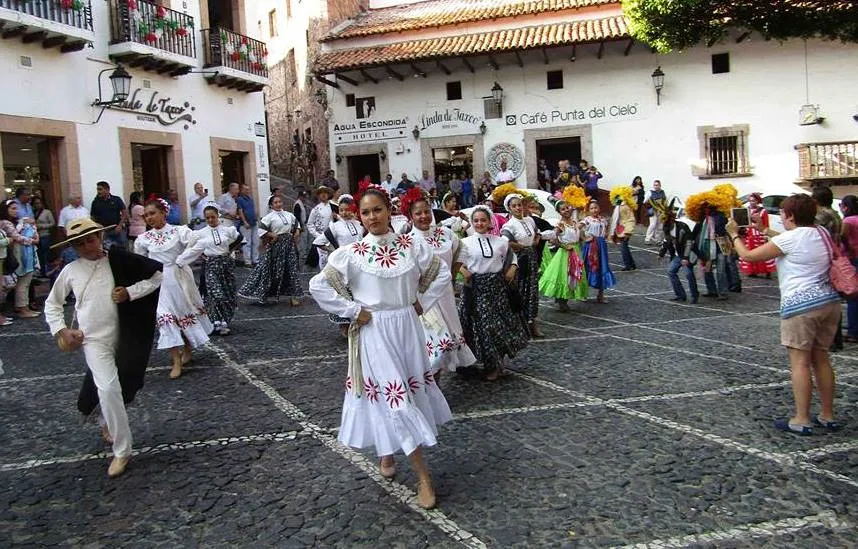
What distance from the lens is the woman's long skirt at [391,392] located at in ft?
12.9

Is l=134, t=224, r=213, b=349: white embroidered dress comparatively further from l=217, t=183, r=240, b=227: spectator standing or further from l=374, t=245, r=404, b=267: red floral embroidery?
l=217, t=183, r=240, b=227: spectator standing

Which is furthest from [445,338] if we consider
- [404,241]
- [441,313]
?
[404,241]

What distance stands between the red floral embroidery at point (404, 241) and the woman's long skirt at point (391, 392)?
353mm

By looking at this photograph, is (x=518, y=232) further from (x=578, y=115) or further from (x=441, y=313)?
(x=578, y=115)

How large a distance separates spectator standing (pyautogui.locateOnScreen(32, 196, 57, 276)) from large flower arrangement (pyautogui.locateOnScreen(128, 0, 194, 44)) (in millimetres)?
4854

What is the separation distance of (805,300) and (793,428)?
0.82m

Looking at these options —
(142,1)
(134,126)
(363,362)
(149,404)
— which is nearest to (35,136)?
(134,126)

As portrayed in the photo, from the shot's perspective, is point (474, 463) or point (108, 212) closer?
point (474, 463)

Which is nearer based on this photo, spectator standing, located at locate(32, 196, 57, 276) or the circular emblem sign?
spectator standing, located at locate(32, 196, 57, 276)

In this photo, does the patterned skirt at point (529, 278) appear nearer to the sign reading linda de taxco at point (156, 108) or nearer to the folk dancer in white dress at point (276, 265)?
the folk dancer in white dress at point (276, 265)

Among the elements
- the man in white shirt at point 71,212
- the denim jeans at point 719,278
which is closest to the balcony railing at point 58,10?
the man in white shirt at point 71,212

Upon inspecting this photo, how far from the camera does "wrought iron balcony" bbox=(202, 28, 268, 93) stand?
59.5 ft

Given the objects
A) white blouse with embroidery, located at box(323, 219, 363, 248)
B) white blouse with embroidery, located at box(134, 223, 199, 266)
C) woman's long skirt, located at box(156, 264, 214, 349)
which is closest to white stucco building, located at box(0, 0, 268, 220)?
white blouse with embroidery, located at box(323, 219, 363, 248)

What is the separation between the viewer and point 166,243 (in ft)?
24.2
